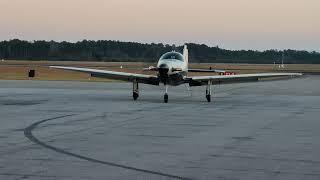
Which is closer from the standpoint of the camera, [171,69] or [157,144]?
[157,144]

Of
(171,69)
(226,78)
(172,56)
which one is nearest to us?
(171,69)

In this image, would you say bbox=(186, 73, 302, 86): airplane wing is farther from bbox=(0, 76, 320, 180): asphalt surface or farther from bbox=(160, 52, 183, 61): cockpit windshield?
bbox=(0, 76, 320, 180): asphalt surface

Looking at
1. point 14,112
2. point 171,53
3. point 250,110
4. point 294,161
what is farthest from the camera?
point 171,53

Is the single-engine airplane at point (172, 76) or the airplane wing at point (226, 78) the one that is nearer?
the single-engine airplane at point (172, 76)

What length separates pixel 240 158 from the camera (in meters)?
11.0

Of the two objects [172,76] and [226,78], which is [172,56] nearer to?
[172,76]

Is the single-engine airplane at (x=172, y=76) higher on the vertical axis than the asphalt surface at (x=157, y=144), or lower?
higher

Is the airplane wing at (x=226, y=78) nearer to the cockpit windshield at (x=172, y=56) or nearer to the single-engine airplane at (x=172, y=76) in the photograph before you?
the single-engine airplane at (x=172, y=76)

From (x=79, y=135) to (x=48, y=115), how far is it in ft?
19.4

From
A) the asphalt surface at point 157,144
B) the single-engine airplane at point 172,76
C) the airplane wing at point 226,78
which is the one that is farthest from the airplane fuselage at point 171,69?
the asphalt surface at point 157,144

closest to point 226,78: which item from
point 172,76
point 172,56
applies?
point 172,76

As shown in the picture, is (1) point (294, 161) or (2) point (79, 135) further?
(2) point (79, 135)

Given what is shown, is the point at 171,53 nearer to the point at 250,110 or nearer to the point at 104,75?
the point at 104,75

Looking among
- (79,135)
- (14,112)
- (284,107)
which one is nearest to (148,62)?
(284,107)
